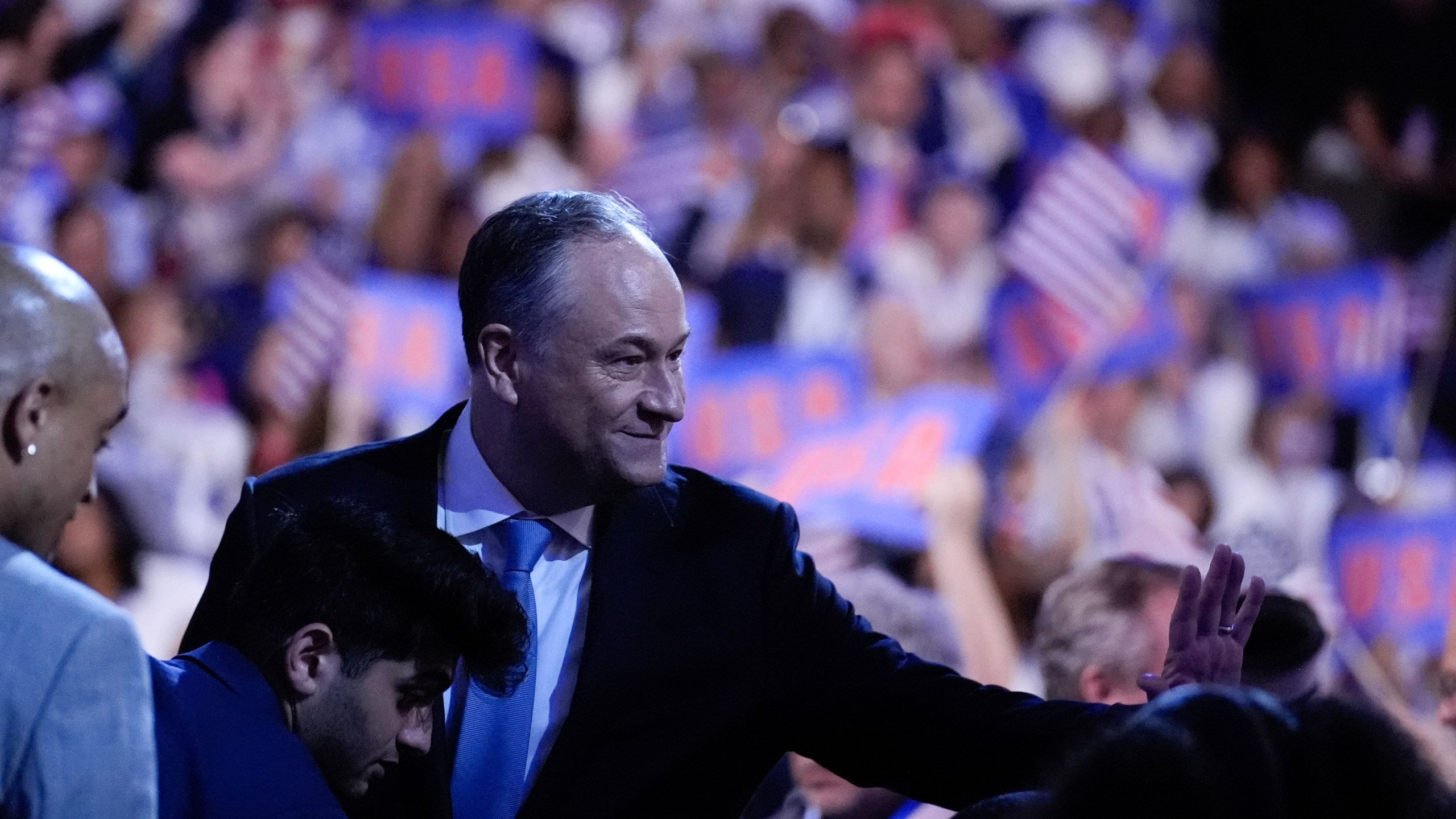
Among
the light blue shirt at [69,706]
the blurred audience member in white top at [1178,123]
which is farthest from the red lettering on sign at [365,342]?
the light blue shirt at [69,706]

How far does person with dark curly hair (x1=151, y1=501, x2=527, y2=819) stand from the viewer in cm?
137

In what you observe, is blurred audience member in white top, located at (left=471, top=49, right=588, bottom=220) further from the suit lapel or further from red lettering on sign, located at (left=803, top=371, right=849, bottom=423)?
the suit lapel

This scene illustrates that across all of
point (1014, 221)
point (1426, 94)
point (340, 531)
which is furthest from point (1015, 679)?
point (1426, 94)

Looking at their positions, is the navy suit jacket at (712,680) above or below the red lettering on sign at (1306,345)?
above

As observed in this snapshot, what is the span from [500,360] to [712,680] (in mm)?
410

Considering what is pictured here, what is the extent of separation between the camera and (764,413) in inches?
208

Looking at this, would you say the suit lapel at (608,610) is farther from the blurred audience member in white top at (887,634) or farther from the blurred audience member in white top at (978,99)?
the blurred audience member in white top at (978,99)

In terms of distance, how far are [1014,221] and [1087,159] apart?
0.34 m

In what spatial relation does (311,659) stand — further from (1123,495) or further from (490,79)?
(490,79)

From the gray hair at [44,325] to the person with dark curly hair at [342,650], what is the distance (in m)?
0.26

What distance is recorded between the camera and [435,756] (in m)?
1.64

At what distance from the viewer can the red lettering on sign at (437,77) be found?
5754 millimetres

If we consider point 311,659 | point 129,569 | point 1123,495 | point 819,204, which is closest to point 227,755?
Answer: point 311,659

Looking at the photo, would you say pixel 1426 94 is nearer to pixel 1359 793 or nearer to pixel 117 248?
pixel 117 248
